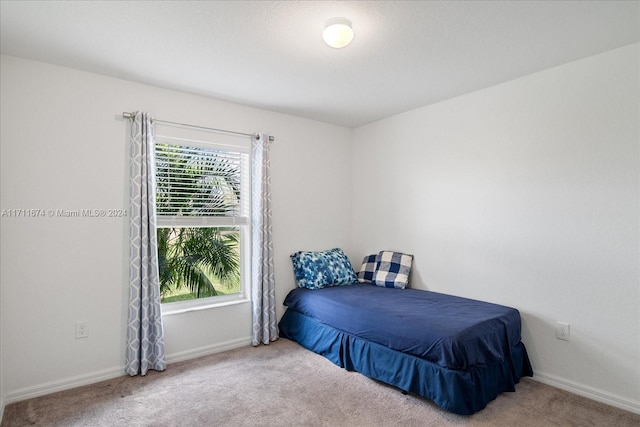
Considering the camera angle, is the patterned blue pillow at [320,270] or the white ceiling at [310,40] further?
the patterned blue pillow at [320,270]

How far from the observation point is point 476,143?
3.24 meters

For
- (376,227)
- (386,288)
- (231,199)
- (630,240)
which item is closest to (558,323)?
(630,240)

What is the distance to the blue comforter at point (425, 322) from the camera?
2.33 metres

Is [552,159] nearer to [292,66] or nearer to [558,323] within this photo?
[558,323]

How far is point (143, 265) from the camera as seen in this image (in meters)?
2.87

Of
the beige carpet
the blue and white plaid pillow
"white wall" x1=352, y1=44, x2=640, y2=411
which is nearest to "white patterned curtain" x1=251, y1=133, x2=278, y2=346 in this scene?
the beige carpet

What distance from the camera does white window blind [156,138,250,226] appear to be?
3.20 metres

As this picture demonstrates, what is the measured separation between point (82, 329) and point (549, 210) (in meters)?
3.65

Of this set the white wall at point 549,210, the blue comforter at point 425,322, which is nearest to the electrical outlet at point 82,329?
the blue comforter at point 425,322

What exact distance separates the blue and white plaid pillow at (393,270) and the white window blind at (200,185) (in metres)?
1.50

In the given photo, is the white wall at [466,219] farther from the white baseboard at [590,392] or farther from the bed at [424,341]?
the bed at [424,341]

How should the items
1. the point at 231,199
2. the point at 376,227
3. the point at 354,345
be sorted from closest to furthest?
the point at 354,345, the point at 231,199, the point at 376,227

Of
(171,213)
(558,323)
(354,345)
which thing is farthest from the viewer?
(171,213)

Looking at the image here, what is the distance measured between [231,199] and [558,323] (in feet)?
9.71
